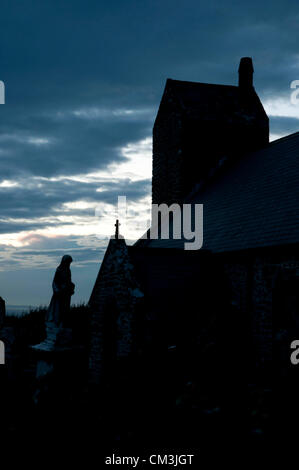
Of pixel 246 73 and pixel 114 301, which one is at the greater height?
pixel 246 73

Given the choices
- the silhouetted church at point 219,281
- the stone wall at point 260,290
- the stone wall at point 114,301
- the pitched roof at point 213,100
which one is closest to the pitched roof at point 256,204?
the silhouetted church at point 219,281

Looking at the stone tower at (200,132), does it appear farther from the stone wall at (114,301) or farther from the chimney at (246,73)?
the stone wall at (114,301)

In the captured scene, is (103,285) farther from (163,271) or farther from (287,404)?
(287,404)

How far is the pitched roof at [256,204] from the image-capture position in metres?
16.3

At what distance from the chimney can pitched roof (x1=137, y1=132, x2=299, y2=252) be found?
7.20 m

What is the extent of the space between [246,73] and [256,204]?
47.5ft

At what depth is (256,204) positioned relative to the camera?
18.5m

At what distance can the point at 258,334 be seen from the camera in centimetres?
1619

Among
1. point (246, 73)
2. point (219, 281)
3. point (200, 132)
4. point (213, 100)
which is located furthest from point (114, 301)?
point (246, 73)

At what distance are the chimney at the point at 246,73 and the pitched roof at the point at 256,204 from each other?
7203 millimetres

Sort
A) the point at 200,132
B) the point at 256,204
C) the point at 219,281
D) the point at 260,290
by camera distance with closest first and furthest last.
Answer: the point at 260,290 → the point at 219,281 → the point at 256,204 → the point at 200,132

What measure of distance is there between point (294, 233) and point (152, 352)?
17.8 ft

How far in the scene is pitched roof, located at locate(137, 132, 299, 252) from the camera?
53.5ft

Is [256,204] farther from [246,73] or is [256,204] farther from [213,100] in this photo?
[246,73]
